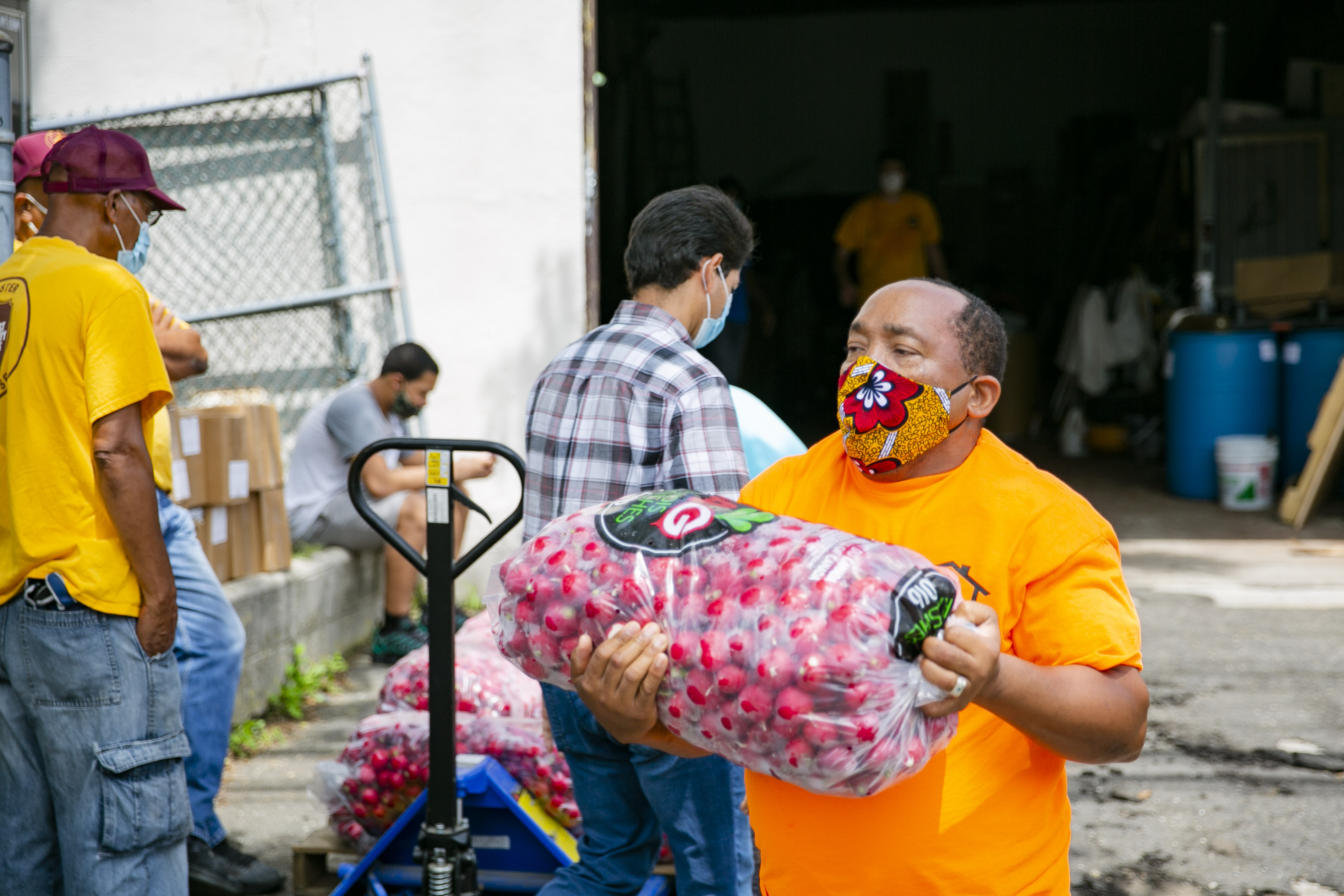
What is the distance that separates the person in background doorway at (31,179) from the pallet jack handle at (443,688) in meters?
→ 1.11

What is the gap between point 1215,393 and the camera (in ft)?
29.6

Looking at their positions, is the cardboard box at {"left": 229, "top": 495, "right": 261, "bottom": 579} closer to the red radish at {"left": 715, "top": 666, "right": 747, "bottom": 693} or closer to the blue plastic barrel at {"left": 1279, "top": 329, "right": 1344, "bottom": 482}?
the red radish at {"left": 715, "top": 666, "right": 747, "bottom": 693}

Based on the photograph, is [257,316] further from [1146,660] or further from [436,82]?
[1146,660]

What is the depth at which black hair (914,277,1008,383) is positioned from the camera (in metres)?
1.76

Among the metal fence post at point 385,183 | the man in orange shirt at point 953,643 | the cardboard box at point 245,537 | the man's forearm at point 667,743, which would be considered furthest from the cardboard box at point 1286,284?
the man's forearm at point 667,743

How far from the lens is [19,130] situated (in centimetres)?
585

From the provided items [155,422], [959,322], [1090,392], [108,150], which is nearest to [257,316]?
[155,422]

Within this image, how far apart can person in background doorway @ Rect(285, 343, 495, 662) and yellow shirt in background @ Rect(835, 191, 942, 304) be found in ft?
18.2

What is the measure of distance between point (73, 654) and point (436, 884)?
0.93 metres

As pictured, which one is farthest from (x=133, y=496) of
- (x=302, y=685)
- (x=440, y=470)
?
(x=302, y=685)

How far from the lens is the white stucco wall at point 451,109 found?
248 inches

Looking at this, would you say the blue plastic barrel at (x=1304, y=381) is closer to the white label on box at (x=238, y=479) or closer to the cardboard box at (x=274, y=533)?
the cardboard box at (x=274, y=533)

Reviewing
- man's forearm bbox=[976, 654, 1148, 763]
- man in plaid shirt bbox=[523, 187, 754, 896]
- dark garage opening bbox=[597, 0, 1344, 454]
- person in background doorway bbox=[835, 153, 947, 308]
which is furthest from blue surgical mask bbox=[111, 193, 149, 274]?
dark garage opening bbox=[597, 0, 1344, 454]

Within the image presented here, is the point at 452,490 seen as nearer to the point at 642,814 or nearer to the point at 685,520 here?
the point at 642,814
